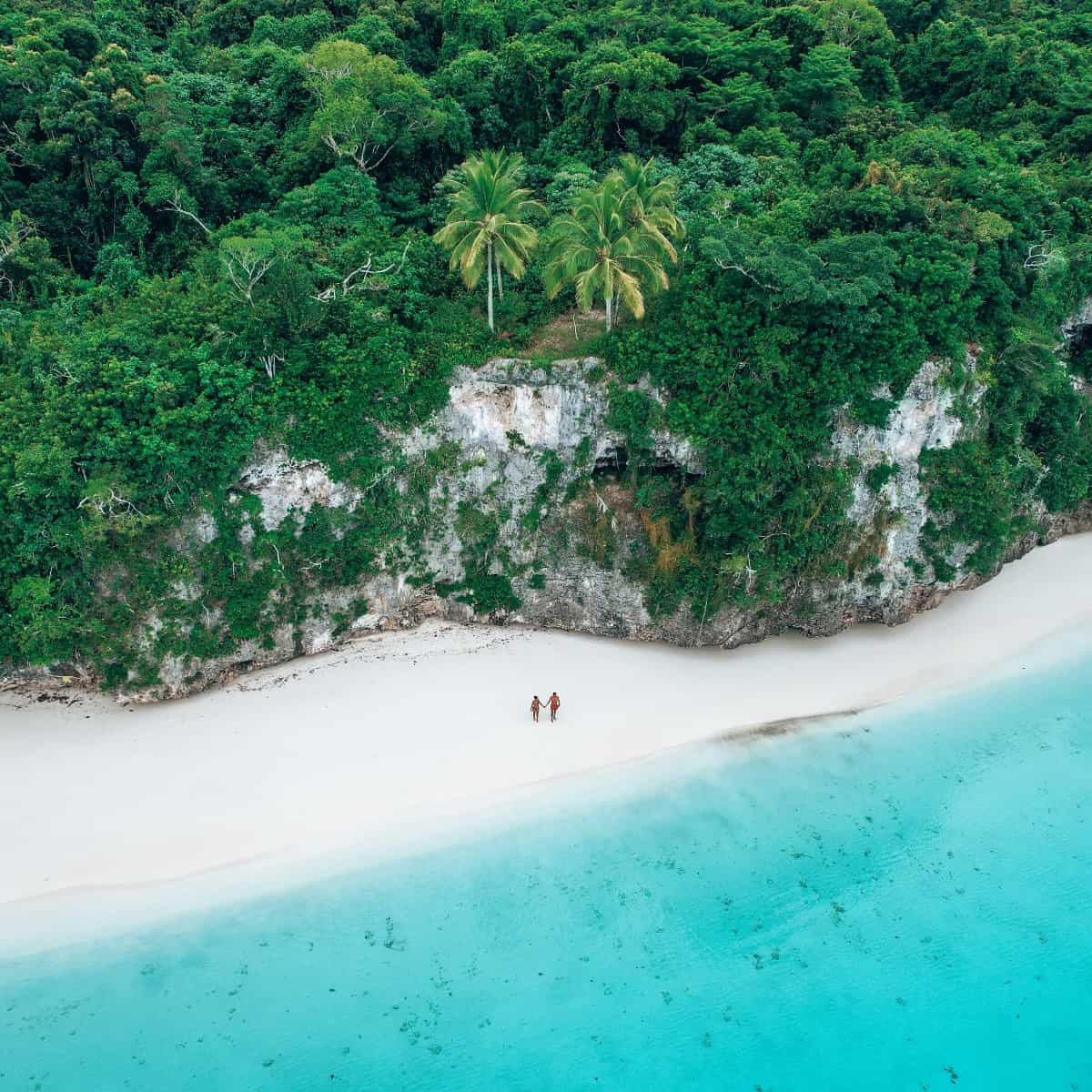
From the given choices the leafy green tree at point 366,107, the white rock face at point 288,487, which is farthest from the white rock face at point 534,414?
the leafy green tree at point 366,107

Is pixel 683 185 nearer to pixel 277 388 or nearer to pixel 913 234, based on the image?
pixel 913 234

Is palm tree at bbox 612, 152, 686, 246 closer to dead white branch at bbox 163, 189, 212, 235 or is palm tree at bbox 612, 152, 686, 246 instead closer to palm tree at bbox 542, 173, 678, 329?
palm tree at bbox 542, 173, 678, 329

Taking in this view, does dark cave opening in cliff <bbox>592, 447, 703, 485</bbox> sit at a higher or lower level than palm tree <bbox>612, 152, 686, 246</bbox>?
lower

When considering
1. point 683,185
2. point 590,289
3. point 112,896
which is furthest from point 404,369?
point 112,896

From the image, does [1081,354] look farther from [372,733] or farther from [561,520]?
[372,733]

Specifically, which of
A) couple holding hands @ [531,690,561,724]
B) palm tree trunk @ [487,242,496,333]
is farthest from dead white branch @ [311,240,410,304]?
couple holding hands @ [531,690,561,724]

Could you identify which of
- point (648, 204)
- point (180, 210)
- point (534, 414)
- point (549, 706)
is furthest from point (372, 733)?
point (180, 210)
